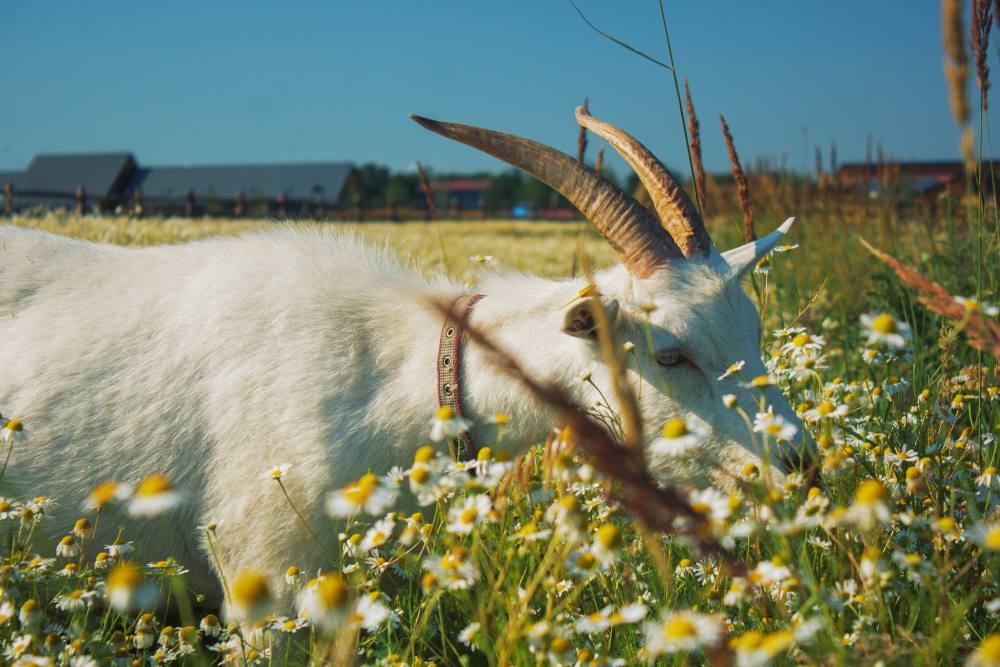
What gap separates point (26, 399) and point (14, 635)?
3.85 feet

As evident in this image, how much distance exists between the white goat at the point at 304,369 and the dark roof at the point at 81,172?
245ft

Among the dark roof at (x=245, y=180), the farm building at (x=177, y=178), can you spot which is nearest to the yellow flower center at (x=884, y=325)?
the farm building at (x=177, y=178)

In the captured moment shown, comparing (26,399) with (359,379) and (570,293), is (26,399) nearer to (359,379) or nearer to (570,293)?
(359,379)

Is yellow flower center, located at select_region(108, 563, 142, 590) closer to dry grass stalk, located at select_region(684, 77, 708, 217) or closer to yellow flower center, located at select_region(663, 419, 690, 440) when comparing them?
yellow flower center, located at select_region(663, 419, 690, 440)

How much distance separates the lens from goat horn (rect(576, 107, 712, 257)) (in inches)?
92.6

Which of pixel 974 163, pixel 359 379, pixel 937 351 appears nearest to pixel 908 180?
pixel 937 351

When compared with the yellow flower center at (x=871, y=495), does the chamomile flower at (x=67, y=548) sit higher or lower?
lower

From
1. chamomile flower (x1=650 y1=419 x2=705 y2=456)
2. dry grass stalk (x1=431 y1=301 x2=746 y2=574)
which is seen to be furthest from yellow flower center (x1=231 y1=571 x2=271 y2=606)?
chamomile flower (x1=650 y1=419 x2=705 y2=456)

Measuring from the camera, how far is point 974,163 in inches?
109

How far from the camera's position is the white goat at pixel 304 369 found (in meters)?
2.12

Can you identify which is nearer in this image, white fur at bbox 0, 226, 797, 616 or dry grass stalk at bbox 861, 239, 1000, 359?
dry grass stalk at bbox 861, 239, 1000, 359

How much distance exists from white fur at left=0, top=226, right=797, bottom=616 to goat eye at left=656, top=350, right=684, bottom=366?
25 mm

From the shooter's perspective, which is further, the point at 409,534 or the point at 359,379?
the point at 359,379

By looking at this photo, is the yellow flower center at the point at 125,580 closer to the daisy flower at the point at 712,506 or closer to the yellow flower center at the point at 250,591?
the yellow flower center at the point at 250,591
